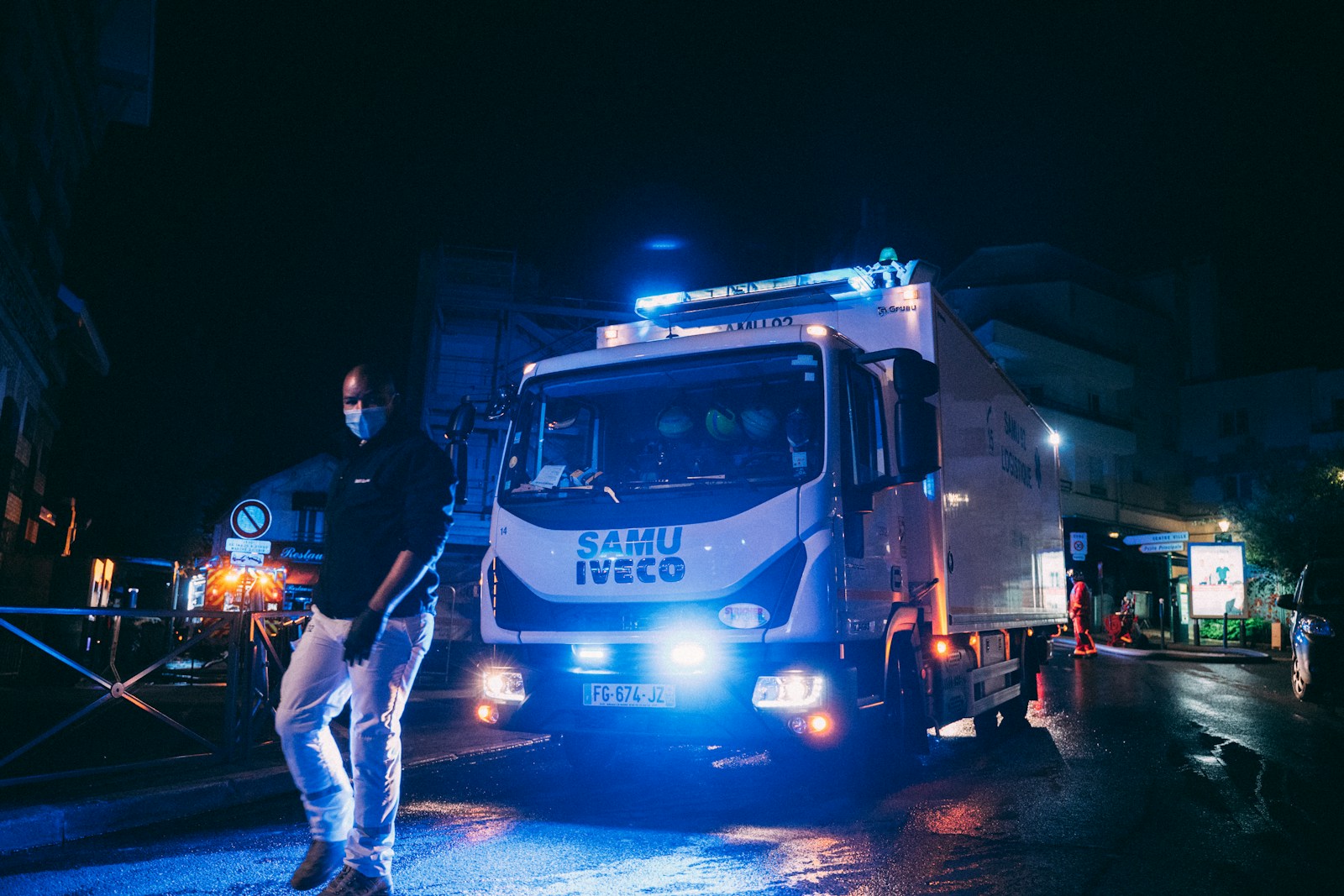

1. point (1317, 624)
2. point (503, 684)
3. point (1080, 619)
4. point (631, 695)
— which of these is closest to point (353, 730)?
point (631, 695)

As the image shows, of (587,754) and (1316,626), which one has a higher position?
(1316,626)

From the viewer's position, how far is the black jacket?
4.21 metres

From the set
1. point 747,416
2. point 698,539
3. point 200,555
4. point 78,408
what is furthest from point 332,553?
point 200,555

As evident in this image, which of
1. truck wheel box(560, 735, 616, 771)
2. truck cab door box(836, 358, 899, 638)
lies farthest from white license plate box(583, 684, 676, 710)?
truck wheel box(560, 735, 616, 771)

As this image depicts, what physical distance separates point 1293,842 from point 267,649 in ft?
22.8

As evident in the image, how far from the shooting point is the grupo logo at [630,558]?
587 cm

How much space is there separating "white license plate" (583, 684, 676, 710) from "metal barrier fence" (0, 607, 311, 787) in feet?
8.58

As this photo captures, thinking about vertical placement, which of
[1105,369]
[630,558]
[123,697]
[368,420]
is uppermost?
[1105,369]

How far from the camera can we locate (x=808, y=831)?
5516 millimetres

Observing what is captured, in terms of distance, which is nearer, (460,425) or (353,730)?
(353,730)

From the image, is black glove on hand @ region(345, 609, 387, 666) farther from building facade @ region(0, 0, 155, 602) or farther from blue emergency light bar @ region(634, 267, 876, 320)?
building facade @ region(0, 0, 155, 602)

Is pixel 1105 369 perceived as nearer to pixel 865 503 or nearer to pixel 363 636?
pixel 865 503

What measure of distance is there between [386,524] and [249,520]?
9.80 meters

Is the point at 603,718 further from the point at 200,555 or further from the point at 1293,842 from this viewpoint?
the point at 200,555
